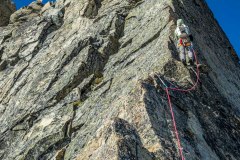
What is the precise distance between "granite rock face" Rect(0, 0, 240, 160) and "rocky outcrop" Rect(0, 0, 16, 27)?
15.3ft

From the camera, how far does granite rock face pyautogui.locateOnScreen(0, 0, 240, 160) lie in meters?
14.3

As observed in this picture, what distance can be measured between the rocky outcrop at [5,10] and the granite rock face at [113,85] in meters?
4.66

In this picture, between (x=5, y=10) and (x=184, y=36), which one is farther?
(x=5, y=10)

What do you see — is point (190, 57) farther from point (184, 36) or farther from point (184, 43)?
point (184, 36)

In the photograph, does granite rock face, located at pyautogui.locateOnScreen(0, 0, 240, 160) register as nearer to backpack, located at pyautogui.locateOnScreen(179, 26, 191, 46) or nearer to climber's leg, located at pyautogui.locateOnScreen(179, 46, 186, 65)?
climber's leg, located at pyautogui.locateOnScreen(179, 46, 186, 65)

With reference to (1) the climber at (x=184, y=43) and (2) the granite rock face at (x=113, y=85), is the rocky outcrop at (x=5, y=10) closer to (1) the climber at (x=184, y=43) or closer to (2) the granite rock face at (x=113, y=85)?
(2) the granite rock face at (x=113, y=85)

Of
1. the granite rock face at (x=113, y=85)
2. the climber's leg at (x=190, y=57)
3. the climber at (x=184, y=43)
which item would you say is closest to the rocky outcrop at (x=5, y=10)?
the granite rock face at (x=113, y=85)

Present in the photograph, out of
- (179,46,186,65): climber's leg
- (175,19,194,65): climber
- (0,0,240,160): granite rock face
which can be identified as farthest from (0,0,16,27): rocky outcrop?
(179,46,186,65): climber's leg

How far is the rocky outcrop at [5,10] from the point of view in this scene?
46969mm

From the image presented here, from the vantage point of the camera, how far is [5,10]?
48625mm

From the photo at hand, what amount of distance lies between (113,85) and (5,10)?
3011 cm

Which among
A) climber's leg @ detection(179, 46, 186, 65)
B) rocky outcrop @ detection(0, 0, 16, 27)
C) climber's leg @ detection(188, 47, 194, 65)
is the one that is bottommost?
climber's leg @ detection(188, 47, 194, 65)

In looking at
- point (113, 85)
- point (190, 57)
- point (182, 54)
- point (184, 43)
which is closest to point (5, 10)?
point (113, 85)

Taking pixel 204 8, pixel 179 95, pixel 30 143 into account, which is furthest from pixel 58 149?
pixel 204 8
